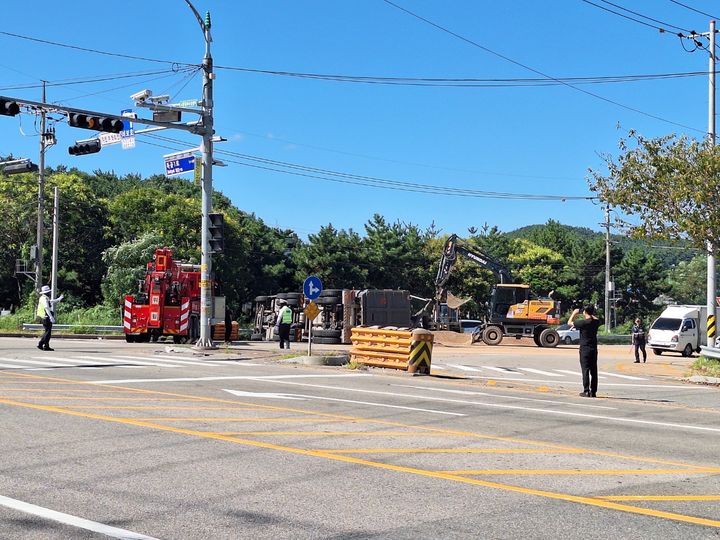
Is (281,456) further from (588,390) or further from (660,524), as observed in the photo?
Result: (588,390)

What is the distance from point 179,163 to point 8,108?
6005 millimetres

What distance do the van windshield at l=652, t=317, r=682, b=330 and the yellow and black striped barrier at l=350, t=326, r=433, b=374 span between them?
2380cm

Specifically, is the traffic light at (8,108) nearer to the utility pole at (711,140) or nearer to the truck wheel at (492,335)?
the utility pole at (711,140)

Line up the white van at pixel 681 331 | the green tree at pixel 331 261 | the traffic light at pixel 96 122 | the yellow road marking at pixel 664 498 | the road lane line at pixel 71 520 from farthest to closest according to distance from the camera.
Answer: the green tree at pixel 331 261 < the white van at pixel 681 331 < the traffic light at pixel 96 122 < the yellow road marking at pixel 664 498 < the road lane line at pixel 71 520

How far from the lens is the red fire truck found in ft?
114

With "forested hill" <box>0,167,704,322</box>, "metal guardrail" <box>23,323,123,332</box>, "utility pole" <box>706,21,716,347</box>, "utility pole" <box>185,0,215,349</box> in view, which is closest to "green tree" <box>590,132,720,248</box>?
"utility pole" <box>706,21,716,347</box>

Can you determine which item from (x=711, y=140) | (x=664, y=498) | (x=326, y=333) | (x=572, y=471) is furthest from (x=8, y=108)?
(x=326, y=333)

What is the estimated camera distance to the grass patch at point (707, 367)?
2502 cm

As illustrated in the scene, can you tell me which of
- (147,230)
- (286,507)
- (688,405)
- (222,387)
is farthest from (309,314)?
(147,230)

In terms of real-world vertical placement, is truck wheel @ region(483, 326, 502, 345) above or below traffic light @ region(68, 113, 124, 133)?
below

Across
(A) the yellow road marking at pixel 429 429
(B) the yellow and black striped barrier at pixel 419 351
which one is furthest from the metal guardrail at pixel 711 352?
(A) the yellow road marking at pixel 429 429

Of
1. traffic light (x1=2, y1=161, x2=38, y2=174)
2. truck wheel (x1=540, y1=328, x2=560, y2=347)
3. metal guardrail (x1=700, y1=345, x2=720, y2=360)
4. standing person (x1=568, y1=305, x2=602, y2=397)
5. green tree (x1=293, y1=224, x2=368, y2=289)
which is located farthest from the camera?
green tree (x1=293, y1=224, x2=368, y2=289)

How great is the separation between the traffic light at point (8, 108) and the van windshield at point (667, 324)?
1253 inches

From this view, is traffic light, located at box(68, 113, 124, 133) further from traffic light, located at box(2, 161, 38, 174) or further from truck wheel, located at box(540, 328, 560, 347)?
truck wheel, located at box(540, 328, 560, 347)
